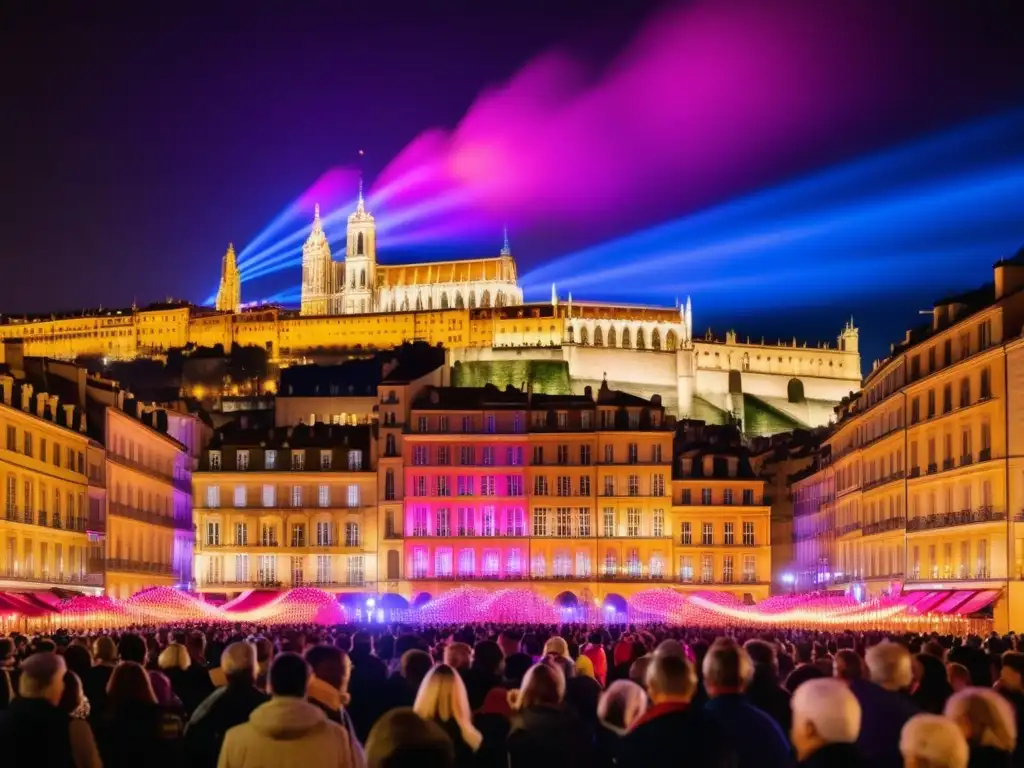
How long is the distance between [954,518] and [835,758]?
1809 inches

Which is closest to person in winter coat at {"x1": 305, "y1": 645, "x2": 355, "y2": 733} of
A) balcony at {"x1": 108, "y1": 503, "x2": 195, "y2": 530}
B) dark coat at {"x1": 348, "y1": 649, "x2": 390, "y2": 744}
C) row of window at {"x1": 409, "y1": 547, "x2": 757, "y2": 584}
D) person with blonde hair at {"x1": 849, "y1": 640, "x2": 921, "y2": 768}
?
dark coat at {"x1": 348, "y1": 649, "x2": 390, "y2": 744}

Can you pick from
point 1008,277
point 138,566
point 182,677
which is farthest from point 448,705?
point 138,566

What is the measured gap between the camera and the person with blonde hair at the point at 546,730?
8.95 metres

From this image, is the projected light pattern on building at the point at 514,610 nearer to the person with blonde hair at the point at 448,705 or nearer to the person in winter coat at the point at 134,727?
the person in winter coat at the point at 134,727

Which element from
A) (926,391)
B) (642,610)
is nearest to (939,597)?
(926,391)

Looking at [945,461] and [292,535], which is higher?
[945,461]

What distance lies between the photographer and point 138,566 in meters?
66.1

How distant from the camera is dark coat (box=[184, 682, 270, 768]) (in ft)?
33.1

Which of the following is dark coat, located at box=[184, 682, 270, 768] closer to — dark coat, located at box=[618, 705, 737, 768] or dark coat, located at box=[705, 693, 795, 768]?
dark coat, located at box=[618, 705, 737, 768]

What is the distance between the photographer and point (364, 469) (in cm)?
8538

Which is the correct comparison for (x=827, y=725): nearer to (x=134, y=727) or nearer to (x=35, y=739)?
(x=35, y=739)

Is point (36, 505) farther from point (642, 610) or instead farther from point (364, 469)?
point (364, 469)

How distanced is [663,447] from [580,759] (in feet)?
245

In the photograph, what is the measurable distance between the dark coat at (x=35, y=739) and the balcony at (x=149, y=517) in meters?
54.3
